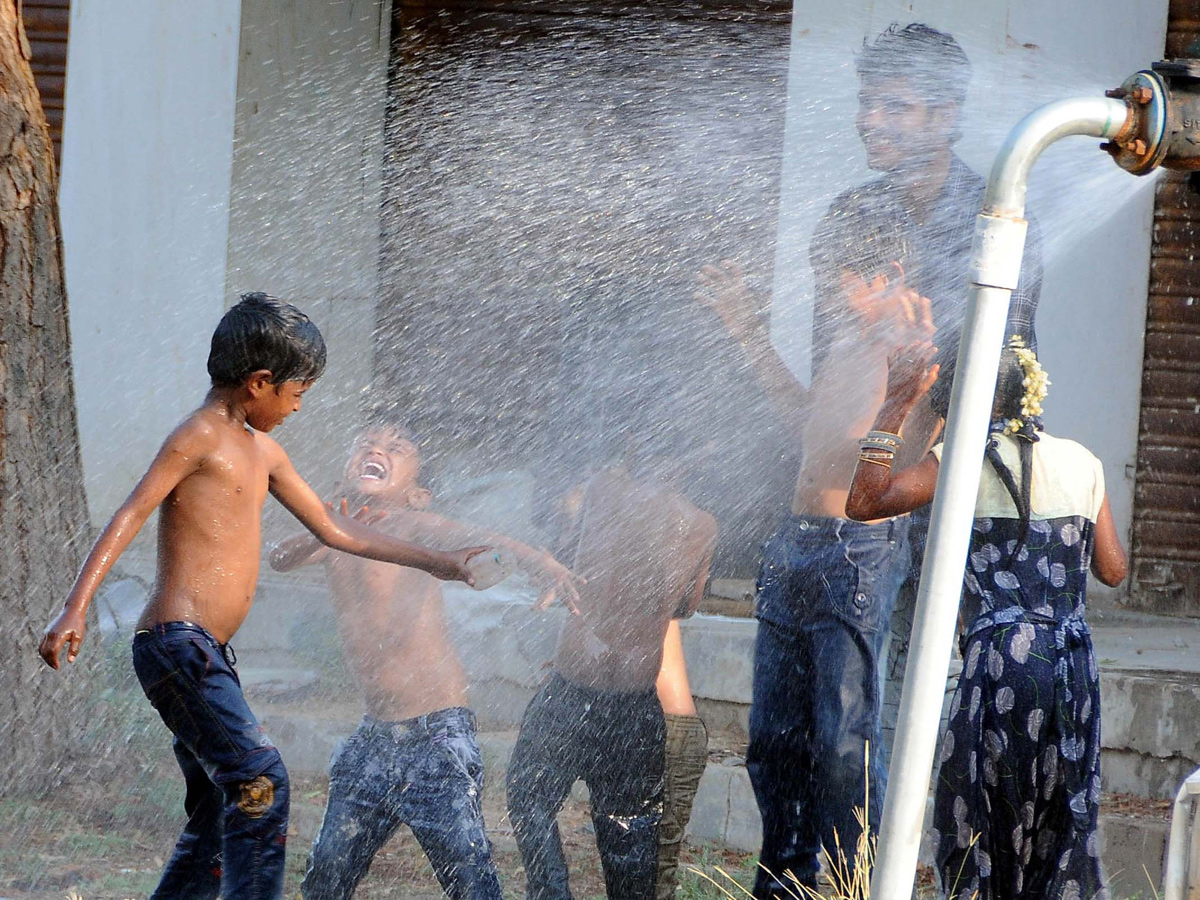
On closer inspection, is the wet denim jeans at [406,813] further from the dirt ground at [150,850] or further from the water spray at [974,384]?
the water spray at [974,384]

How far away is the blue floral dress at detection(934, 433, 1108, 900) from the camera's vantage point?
3154 millimetres

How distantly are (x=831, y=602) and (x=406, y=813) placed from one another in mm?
1133

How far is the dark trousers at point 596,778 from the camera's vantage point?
12.0 feet

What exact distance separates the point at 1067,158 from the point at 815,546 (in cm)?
287

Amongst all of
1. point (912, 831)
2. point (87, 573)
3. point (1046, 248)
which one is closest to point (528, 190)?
point (1046, 248)

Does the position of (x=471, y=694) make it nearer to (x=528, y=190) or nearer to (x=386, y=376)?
(x=386, y=376)

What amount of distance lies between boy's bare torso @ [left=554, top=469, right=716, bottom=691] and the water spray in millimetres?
1851

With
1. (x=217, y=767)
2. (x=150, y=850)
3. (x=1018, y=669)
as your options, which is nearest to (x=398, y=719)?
(x=217, y=767)

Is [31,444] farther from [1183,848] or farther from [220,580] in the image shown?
[1183,848]

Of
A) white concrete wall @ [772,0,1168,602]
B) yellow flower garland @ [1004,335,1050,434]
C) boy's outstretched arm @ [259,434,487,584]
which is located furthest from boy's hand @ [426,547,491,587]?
white concrete wall @ [772,0,1168,602]

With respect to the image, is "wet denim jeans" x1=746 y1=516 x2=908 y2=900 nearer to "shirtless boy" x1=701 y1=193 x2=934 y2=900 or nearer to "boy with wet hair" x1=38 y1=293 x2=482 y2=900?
"shirtless boy" x1=701 y1=193 x2=934 y2=900

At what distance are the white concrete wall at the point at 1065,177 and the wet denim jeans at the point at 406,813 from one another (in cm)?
272

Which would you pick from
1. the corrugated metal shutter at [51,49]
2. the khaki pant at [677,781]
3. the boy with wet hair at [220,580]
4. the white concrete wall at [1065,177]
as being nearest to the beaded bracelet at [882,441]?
the boy with wet hair at [220,580]

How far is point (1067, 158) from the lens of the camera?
5684 mm
